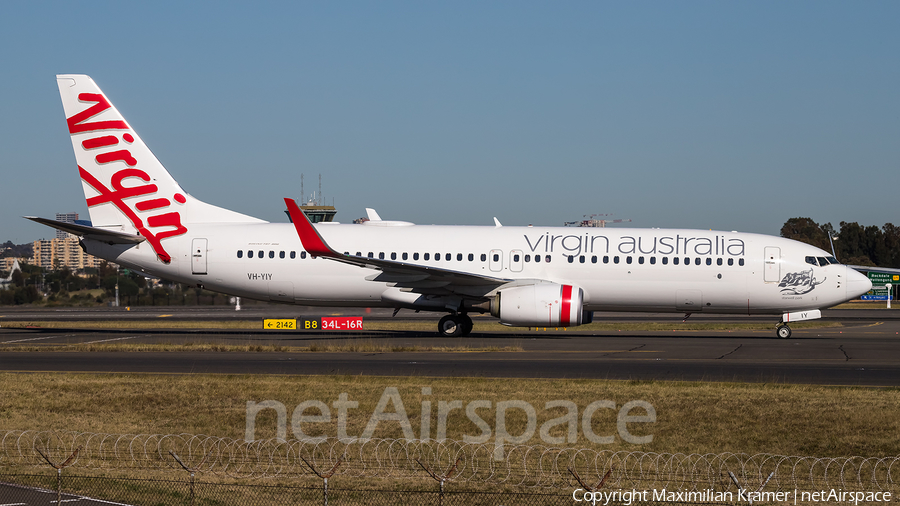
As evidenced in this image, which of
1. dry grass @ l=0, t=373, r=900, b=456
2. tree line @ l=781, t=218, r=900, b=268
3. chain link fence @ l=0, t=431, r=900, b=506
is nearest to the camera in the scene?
chain link fence @ l=0, t=431, r=900, b=506

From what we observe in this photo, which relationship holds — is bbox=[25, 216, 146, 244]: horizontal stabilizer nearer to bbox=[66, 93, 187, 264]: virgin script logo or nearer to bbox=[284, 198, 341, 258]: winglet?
bbox=[66, 93, 187, 264]: virgin script logo

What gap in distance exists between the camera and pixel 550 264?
32.6 m

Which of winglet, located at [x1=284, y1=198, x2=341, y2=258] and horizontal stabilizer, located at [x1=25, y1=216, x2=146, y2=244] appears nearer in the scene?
winglet, located at [x1=284, y1=198, x2=341, y2=258]

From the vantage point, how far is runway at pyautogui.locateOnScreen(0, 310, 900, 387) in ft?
69.3

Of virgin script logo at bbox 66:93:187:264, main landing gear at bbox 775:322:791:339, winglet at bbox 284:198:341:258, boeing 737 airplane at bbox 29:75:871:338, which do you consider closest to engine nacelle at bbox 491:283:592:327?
boeing 737 airplane at bbox 29:75:871:338

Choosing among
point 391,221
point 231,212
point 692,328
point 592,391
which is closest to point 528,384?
point 592,391

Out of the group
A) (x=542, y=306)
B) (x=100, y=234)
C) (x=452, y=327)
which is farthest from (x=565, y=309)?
(x=100, y=234)

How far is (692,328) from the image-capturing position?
4056 centimetres

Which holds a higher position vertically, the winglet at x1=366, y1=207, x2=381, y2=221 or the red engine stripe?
the winglet at x1=366, y1=207, x2=381, y2=221

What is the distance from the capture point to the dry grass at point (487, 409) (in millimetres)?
13906

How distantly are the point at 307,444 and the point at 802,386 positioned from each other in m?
11.6

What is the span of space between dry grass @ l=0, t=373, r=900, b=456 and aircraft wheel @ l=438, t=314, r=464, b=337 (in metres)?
13.1

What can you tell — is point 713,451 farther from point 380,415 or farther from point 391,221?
point 391,221

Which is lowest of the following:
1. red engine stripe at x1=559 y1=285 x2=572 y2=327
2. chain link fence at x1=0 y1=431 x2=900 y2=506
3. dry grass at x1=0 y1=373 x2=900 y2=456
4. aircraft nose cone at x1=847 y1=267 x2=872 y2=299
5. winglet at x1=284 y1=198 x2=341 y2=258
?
chain link fence at x1=0 y1=431 x2=900 y2=506
